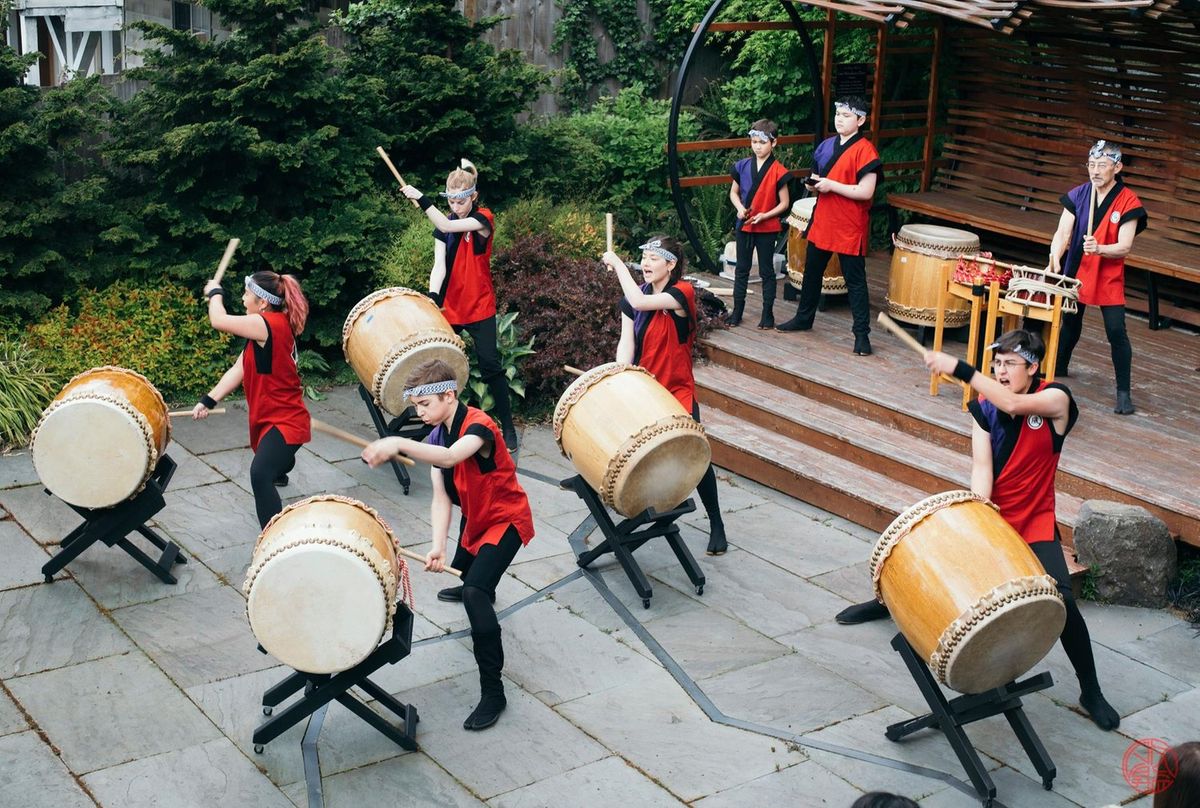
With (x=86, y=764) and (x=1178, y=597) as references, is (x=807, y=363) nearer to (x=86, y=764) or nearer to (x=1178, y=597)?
(x=1178, y=597)

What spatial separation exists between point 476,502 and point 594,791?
1399 millimetres

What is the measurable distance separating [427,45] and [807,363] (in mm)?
4477

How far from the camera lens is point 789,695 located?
6418mm

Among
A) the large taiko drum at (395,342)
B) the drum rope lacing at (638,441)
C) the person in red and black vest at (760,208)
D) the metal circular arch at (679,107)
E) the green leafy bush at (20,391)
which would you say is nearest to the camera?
the drum rope lacing at (638,441)

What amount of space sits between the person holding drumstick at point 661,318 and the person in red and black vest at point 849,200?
8.88 feet

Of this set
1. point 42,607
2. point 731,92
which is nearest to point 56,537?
point 42,607

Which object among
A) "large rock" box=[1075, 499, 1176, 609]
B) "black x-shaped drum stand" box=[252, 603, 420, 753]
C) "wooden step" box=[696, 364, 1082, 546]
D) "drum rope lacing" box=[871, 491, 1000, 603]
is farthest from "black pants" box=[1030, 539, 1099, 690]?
"black x-shaped drum stand" box=[252, 603, 420, 753]

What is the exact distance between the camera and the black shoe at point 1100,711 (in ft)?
20.2

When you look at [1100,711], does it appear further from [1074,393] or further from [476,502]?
[1074,393]

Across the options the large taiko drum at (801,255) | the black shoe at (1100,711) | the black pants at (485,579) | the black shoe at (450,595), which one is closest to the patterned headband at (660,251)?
the black pants at (485,579)

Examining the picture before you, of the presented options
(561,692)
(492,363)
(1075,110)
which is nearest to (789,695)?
(561,692)

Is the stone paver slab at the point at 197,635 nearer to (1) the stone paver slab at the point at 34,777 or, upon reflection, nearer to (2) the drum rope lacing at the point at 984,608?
(1) the stone paver slab at the point at 34,777

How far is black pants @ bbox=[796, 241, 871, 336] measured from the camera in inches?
Answer: 391

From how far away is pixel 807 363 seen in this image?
393 inches
